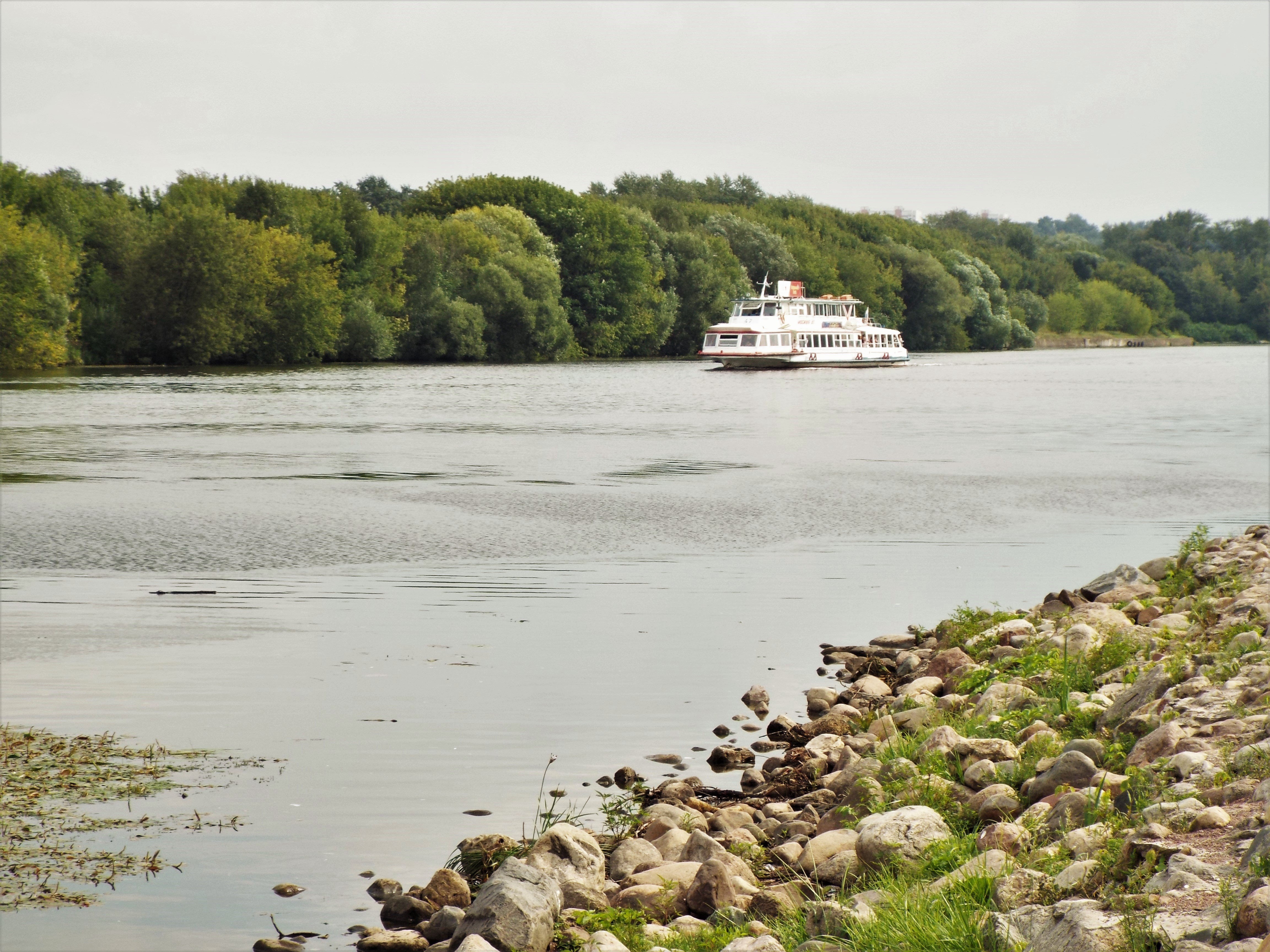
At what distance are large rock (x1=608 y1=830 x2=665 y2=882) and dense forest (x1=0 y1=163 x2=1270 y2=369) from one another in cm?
7117

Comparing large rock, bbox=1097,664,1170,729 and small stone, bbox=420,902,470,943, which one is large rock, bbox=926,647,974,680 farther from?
small stone, bbox=420,902,470,943

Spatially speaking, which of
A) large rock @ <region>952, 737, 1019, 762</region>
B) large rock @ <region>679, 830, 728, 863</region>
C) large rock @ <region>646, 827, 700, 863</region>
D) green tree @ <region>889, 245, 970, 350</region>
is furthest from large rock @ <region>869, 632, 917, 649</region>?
green tree @ <region>889, 245, 970, 350</region>

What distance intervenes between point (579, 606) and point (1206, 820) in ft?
30.3

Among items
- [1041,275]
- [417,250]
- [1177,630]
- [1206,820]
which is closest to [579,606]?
[1177,630]

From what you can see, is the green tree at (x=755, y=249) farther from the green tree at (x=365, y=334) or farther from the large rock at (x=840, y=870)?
the large rock at (x=840, y=870)

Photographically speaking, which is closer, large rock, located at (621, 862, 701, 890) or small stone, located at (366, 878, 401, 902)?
large rock, located at (621, 862, 701, 890)

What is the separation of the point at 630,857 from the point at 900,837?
1.49m

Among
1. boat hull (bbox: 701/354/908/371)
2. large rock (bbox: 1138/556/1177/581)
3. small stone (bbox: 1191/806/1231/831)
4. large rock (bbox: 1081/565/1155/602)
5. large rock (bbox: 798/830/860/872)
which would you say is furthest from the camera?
boat hull (bbox: 701/354/908/371)

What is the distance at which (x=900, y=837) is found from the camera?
266 inches

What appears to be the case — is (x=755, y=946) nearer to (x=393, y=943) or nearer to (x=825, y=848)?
(x=825, y=848)

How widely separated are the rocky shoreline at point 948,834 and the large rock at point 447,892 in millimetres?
12

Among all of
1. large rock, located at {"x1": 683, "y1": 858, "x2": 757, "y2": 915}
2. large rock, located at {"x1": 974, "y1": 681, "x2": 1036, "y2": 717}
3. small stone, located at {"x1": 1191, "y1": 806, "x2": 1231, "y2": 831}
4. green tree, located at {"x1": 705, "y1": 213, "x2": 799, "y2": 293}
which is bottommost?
large rock, located at {"x1": 683, "y1": 858, "x2": 757, "y2": 915}

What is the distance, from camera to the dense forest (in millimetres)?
80750

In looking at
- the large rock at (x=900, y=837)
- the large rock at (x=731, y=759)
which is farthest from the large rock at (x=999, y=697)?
the large rock at (x=900, y=837)
